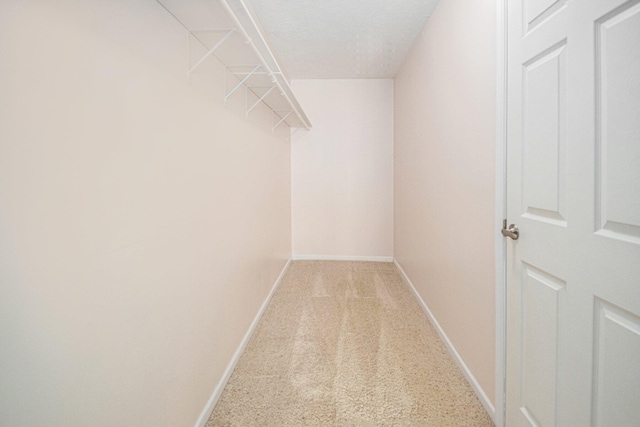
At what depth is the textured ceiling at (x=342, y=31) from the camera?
A: 2553 mm

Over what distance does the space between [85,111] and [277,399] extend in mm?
1564

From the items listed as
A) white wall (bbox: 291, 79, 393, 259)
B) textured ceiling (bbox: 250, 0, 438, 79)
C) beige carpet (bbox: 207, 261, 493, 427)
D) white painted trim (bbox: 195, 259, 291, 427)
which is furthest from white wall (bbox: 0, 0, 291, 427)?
white wall (bbox: 291, 79, 393, 259)

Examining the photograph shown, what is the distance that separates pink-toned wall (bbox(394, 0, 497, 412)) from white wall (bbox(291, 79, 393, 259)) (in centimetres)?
113

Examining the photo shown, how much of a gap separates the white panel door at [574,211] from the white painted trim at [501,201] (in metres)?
0.04

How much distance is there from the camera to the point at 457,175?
6.73 ft

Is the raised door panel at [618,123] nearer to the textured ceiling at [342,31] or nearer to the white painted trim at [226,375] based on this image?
the white painted trim at [226,375]

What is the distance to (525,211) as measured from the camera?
4.31 ft

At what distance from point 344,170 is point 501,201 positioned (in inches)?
125

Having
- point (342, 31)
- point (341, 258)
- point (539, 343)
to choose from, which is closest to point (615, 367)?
point (539, 343)

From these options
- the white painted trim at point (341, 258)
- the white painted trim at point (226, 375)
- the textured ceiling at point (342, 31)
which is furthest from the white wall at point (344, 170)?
the white painted trim at point (226, 375)

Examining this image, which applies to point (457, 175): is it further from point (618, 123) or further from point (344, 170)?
point (344, 170)

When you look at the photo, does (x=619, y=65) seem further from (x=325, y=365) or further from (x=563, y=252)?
(x=325, y=365)

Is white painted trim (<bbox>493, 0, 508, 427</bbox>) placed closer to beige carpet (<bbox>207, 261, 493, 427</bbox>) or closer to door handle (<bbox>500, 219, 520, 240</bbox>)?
door handle (<bbox>500, 219, 520, 240</bbox>)

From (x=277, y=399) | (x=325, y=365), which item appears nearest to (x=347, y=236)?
(x=325, y=365)
